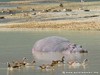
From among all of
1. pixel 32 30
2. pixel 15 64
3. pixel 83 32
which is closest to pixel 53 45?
pixel 15 64

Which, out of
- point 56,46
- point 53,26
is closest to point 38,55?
point 56,46

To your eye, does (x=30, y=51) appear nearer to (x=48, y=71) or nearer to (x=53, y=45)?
(x=53, y=45)

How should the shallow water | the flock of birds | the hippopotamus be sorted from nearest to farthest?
the shallow water
the flock of birds
the hippopotamus

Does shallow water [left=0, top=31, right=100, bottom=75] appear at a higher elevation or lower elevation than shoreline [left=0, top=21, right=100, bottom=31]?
lower

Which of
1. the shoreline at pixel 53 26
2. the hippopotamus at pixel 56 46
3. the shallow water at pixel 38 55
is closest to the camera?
the shallow water at pixel 38 55

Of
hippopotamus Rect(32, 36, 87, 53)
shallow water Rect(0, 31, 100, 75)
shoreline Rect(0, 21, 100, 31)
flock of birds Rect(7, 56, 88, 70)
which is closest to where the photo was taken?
shallow water Rect(0, 31, 100, 75)

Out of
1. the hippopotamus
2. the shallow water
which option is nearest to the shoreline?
the shallow water

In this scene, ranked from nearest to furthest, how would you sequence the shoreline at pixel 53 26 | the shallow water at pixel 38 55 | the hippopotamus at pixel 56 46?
the shallow water at pixel 38 55
the hippopotamus at pixel 56 46
the shoreline at pixel 53 26

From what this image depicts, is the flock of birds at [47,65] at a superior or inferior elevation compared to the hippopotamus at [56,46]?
inferior

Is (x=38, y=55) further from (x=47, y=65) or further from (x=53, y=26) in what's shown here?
(x=53, y=26)

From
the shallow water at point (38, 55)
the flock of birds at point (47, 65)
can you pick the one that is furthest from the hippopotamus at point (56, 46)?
the flock of birds at point (47, 65)

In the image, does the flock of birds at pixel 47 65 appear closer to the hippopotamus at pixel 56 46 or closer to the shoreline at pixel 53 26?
the hippopotamus at pixel 56 46

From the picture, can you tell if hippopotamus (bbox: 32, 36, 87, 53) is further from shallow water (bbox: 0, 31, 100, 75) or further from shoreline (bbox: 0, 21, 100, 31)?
shoreline (bbox: 0, 21, 100, 31)

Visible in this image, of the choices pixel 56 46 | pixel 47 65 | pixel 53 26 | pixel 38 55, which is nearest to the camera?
pixel 47 65
